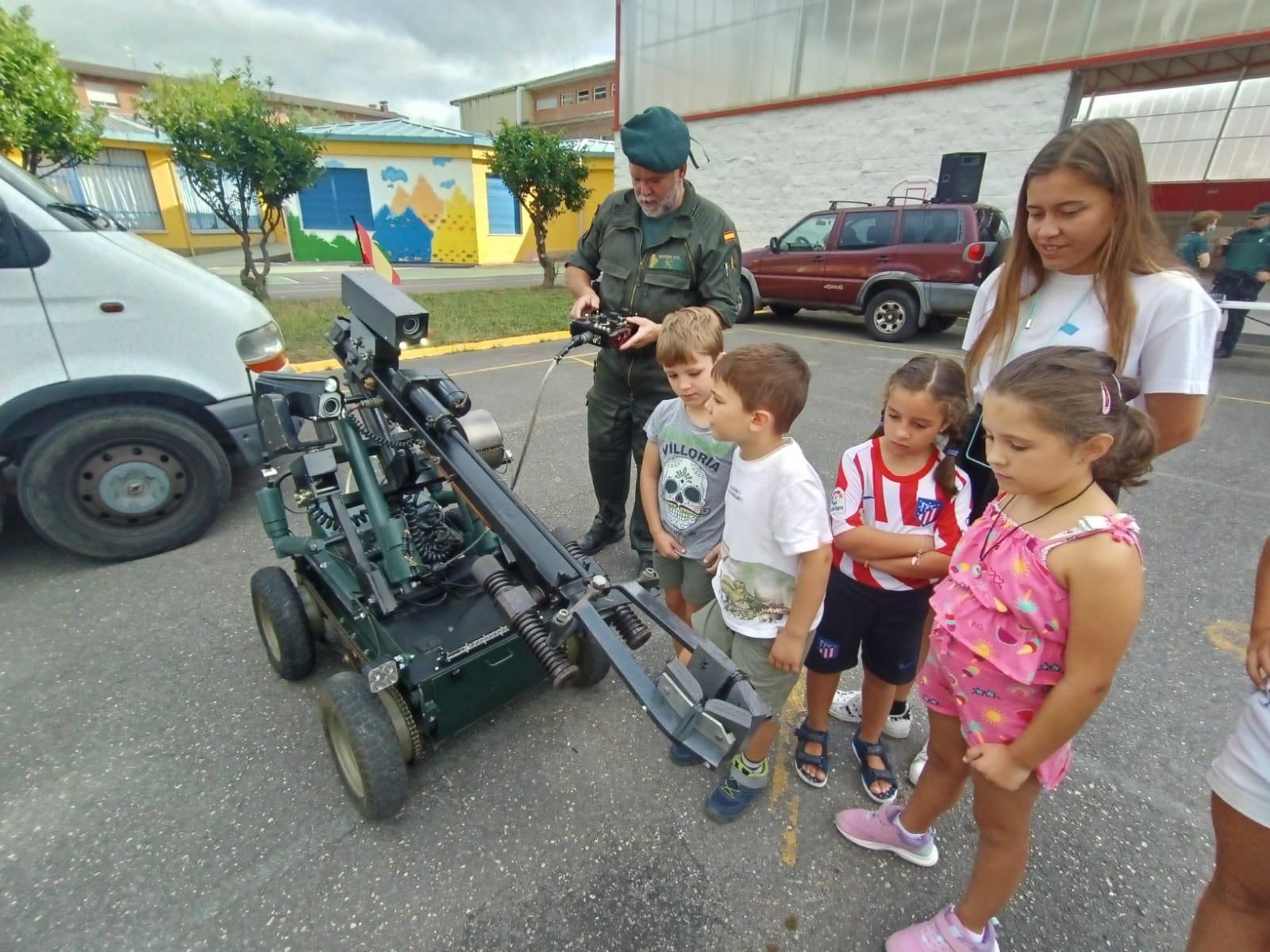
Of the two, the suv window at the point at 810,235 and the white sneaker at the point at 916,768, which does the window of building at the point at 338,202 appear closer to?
the suv window at the point at 810,235

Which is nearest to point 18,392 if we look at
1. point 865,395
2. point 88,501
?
point 88,501

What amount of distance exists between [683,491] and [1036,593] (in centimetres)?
112

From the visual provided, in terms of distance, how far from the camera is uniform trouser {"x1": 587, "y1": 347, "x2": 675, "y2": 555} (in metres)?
2.86

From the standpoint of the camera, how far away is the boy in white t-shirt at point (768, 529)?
5.11ft

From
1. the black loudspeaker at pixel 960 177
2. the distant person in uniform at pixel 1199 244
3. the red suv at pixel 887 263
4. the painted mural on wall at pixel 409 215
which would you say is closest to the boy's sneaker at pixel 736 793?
the red suv at pixel 887 263

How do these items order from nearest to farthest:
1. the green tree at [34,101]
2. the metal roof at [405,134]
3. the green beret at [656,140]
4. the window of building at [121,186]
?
the green beret at [656,140]
the green tree at [34,101]
the window of building at [121,186]
the metal roof at [405,134]

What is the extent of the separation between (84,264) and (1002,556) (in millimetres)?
3903

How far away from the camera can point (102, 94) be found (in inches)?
1195

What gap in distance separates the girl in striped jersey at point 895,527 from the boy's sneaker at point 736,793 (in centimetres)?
39

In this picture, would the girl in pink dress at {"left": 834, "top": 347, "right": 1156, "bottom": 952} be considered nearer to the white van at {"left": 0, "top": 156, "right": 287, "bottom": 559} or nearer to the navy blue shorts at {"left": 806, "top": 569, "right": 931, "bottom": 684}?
the navy blue shorts at {"left": 806, "top": 569, "right": 931, "bottom": 684}

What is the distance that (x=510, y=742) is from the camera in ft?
7.04

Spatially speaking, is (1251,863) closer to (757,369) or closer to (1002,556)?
(1002,556)

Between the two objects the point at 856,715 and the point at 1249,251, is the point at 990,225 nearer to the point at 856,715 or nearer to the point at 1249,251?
the point at 1249,251

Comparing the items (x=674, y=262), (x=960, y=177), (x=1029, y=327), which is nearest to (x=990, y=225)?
(x=960, y=177)
